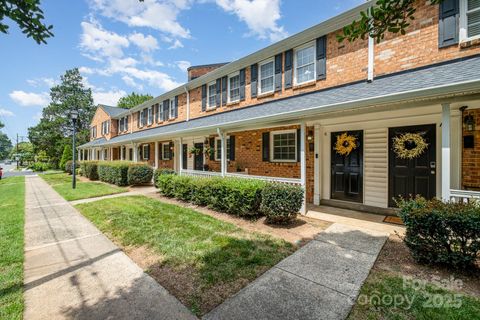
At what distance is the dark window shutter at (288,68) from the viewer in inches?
333

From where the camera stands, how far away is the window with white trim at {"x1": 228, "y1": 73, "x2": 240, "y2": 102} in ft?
35.3

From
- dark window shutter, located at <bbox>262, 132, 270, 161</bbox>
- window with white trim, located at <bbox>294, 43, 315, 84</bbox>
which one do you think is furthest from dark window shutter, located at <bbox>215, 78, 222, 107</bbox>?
window with white trim, located at <bbox>294, 43, 315, 84</bbox>

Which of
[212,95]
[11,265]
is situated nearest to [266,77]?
[212,95]

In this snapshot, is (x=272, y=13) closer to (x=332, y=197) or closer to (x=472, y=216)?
(x=332, y=197)

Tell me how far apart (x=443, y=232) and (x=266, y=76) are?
8.03 m

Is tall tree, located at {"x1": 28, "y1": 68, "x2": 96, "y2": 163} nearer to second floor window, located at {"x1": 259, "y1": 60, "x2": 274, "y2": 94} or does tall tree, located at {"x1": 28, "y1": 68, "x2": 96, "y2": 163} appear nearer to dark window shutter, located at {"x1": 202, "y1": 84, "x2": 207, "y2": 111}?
dark window shutter, located at {"x1": 202, "y1": 84, "x2": 207, "y2": 111}

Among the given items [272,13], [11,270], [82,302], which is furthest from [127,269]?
[272,13]

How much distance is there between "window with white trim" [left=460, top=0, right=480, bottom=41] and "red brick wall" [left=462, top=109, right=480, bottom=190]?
6.20 ft

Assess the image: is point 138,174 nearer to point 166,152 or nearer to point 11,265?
point 166,152

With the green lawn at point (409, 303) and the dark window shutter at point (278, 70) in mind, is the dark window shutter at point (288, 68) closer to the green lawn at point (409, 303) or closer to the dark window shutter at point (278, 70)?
the dark window shutter at point (278, 70)

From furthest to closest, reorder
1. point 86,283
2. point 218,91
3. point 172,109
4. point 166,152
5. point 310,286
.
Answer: point 166,152 < point 172,109 < point 218,91 < point 86,283 < point 310,286

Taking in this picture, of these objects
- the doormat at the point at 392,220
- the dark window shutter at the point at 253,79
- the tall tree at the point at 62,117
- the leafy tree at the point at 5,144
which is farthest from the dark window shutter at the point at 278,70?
the leafy tree at the point at 5,144

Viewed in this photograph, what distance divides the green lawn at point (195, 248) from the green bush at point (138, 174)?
548 cm

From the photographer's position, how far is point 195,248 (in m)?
4.20
